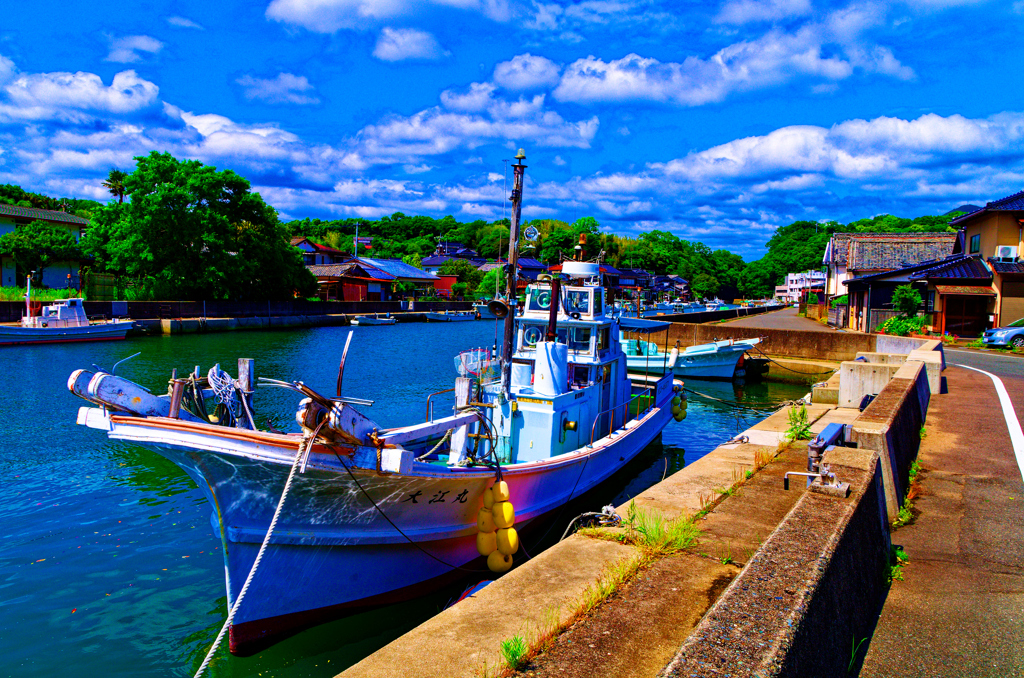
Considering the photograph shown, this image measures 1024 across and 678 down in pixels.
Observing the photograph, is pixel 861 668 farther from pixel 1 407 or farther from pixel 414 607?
pixel 1 407

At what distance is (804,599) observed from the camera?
346cm

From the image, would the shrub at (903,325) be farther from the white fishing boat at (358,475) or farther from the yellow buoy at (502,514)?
the yellow buoy at (502,514)

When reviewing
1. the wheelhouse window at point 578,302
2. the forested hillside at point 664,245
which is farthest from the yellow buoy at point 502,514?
the forested hillside at point 664,245

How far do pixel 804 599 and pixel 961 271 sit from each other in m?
34.4

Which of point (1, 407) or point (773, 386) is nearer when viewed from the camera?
point (1, 407)

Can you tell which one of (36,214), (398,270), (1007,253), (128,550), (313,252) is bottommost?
(128,550)

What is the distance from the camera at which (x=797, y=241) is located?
467 ft

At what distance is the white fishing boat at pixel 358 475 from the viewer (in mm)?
6344

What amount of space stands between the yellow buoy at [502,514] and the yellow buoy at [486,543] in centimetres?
21

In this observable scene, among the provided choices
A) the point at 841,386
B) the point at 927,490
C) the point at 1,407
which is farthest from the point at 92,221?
the point at 927,490

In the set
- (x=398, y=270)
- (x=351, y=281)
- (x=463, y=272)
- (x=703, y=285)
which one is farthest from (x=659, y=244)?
(x=351, y=281)

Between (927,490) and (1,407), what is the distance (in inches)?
962

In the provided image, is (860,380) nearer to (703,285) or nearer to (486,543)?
(486,543)

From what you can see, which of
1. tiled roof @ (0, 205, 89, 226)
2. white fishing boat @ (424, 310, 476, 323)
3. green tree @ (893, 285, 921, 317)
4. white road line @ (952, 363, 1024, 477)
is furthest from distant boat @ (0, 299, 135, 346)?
green tree @ (893, 285, 921, 317)
